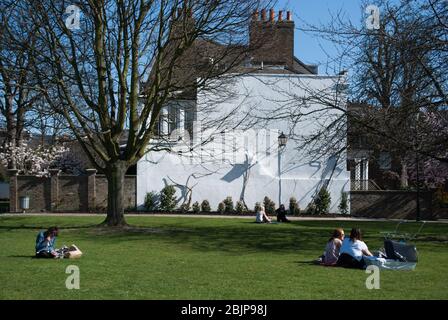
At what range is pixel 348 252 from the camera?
13828 millimetres

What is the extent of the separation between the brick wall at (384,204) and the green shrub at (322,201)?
1725 millimetres

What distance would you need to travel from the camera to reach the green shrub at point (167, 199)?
3678 cm

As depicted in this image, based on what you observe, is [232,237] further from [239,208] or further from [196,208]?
[196,208]

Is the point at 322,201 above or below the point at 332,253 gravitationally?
above

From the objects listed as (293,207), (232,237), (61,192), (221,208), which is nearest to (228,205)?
(221,208)

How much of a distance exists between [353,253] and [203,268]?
128 inches

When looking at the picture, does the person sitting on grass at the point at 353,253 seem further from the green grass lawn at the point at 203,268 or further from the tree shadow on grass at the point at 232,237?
the tree shadow on grass at the point at 232,237

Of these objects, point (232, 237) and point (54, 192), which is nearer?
point (232, 237)

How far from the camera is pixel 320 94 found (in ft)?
67.4

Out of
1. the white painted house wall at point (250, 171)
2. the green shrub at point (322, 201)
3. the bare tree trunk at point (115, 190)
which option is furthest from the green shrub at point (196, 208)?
the bare tree trunk at point (115, 190)

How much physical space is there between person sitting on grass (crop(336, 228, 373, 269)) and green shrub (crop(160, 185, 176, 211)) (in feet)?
77.2

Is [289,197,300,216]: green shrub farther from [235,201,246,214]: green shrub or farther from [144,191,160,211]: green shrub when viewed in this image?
[144,191,160,211]: green shrub

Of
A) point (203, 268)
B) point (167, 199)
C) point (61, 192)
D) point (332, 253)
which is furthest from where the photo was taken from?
point (61, 192)
